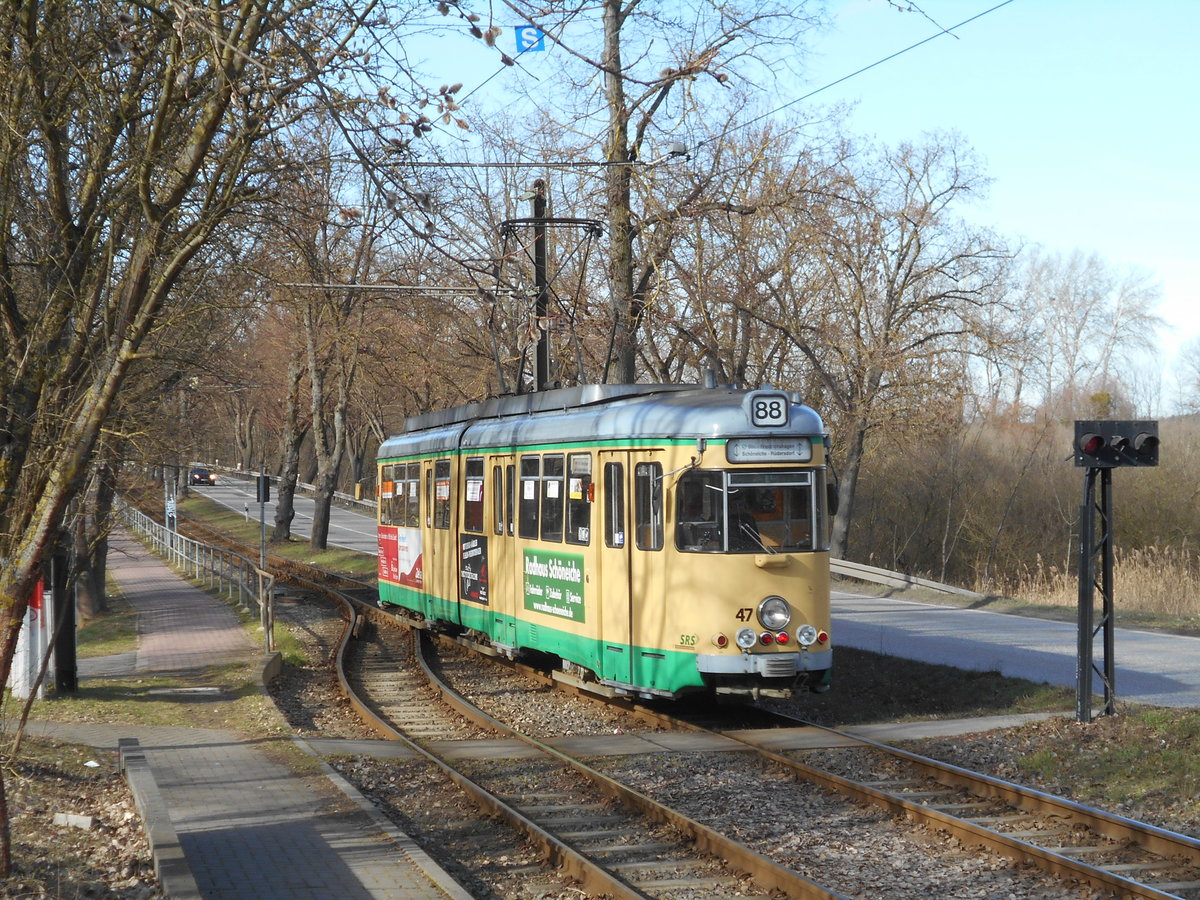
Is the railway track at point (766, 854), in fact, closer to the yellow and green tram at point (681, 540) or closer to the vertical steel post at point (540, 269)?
the yellow and green tram at point (681, 540)

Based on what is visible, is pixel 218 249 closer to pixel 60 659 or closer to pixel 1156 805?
pixel 60 659

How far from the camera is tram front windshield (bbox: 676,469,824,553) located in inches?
472

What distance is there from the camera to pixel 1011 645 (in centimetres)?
1817

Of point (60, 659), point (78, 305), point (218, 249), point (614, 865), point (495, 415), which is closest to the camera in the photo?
point (614, 865)

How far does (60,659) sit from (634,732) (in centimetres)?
695

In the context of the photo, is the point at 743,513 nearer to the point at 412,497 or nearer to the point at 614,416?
the point at 614,416

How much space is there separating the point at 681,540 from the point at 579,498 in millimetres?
1615

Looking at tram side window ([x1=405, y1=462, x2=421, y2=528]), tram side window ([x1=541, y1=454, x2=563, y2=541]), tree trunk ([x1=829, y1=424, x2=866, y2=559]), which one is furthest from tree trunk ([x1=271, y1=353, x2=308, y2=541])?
tram side window ([x1=541, y1=454, x2=563, y2=541])

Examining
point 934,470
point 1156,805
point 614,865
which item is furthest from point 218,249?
point 934,470

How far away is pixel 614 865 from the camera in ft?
26.7

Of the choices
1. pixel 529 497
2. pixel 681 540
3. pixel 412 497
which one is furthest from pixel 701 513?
pixel 412 497

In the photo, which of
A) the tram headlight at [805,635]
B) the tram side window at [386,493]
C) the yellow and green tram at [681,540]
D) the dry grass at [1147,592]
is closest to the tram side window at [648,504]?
the yellow and green tram at [681,540]

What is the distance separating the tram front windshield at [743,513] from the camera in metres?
12.0

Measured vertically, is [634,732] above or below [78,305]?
below
